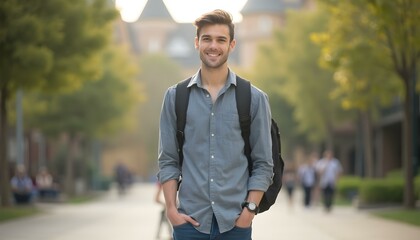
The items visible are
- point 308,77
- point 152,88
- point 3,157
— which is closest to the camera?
point 3,157

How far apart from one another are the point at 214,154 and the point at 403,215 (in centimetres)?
1904

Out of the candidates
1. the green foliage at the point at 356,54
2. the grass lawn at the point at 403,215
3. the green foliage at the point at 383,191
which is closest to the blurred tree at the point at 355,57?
the green foliage at the point at 356,54

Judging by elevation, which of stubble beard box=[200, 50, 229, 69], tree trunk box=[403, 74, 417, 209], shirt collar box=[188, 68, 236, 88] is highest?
stubble beard box=[200, 50, 229, 69]

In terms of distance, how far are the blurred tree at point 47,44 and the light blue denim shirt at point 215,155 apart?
763 inches

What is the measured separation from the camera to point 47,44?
2670cm

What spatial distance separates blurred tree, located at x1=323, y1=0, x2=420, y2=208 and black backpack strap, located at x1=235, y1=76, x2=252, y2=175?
55.2 feet

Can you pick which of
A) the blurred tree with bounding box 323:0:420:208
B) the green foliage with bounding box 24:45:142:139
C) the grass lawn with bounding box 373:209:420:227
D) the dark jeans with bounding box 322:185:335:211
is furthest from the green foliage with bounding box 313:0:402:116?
the green foliage with bounding box 24:45:142:139

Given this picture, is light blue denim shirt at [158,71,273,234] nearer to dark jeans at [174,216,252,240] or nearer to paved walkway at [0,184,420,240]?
dark jeans at [174,216,252,240]

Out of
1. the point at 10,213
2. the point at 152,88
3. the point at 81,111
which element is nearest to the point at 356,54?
the point at 10,213

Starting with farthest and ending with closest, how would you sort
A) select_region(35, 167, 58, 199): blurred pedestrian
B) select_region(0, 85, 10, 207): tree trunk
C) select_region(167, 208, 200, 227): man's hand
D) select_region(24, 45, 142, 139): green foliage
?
select_region(24, 45, 142, 139): green foliage, select_region(35, 167, 58, 199): blurred pedestrian, select_region(0, 85, 10, 207): tree trunk, select_region(167, 208, 200, 227): man's hand

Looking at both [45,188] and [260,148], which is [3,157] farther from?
[260,148]

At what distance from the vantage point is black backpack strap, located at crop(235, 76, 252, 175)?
5480 millimetres

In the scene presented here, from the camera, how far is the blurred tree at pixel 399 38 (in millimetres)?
23517

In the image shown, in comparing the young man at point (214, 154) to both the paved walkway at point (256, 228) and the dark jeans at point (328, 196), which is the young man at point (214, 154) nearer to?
the paved walkway at point (256, 228)
